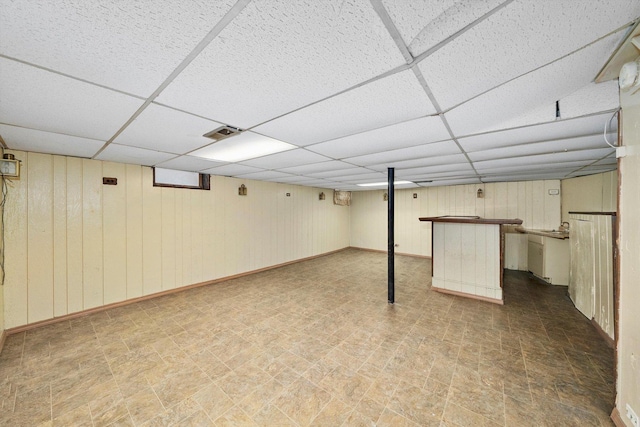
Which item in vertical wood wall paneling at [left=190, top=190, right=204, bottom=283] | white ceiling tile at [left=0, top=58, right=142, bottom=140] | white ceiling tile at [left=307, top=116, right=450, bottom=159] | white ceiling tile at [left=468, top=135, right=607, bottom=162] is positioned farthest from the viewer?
vertical wood wall paneling at [left=190, top=190, right=204, bottom=283]

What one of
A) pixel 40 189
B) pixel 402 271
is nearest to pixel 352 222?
pixel 402 271

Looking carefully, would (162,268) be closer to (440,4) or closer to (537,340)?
(440,4)

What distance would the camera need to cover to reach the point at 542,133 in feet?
6.96

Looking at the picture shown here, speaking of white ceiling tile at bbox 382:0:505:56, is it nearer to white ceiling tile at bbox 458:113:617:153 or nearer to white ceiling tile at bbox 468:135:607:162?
white ceiling tile at bbox 458:113:617:153

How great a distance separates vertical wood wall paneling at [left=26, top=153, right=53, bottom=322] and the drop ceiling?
790mm

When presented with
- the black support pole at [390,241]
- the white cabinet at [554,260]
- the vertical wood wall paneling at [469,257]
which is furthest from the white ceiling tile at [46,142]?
the white cabinet at [554,260]

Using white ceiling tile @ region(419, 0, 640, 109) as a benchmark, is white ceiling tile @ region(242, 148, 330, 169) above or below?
above

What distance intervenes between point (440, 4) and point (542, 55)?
0.70 m

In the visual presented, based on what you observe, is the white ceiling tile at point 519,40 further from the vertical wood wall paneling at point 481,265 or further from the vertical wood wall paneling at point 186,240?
the vertical wood wall paneling at point 186,240

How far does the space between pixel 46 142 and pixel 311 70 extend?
3.24 metres

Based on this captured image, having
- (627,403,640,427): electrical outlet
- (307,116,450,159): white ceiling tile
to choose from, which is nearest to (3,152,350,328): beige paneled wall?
(307,116,450,159): white ceiling tile

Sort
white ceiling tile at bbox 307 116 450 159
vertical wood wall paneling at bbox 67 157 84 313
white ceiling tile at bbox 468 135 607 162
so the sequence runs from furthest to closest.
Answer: vertical wood wall paneling at bbox 67 157 84 313
white ceiling tile at bbox 468 135 607 162
white ceiling tile at bbox 307 116 450 159

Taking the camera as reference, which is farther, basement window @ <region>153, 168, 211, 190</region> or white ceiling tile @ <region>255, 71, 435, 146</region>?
basement window @ <region>153, 168, 211, 190</region>

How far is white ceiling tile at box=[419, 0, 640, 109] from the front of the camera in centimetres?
83
